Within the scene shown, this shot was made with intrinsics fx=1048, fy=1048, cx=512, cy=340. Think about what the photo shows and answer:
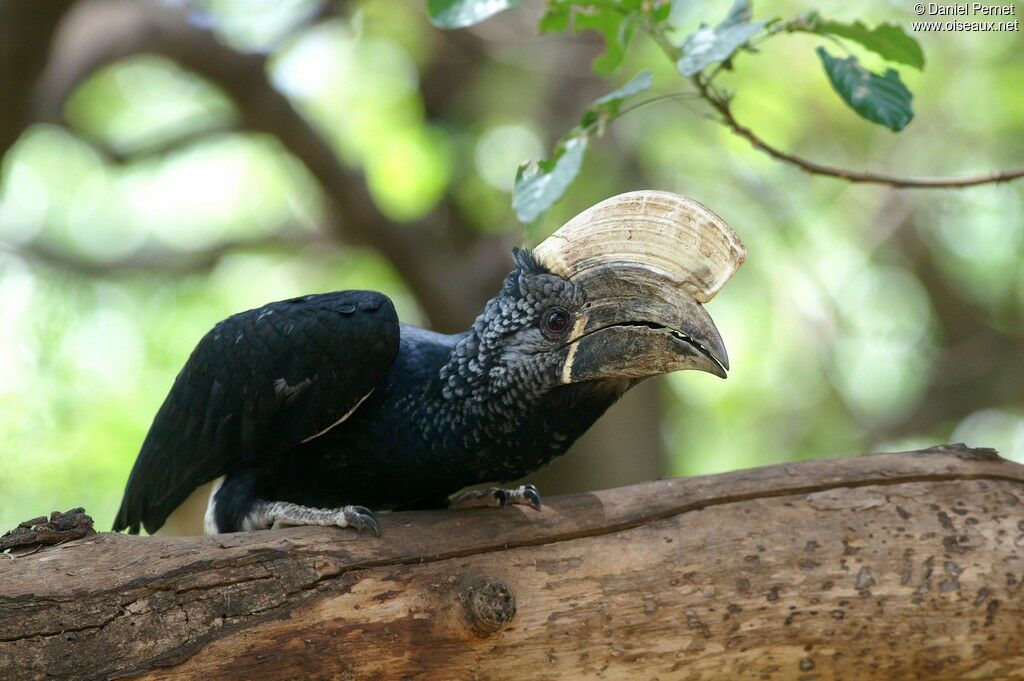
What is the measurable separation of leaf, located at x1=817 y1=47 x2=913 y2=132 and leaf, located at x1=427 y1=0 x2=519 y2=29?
990mm

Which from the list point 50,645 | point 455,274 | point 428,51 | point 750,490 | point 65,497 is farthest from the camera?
point 428,51

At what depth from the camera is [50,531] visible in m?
2.75

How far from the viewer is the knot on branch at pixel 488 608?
2.68m

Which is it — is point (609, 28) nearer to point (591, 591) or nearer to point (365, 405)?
point (365, 405)

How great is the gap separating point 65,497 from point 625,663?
4.09m

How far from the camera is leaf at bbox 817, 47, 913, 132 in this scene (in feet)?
10.0

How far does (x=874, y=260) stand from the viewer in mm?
8570

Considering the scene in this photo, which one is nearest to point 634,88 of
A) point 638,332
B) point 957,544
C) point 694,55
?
point 694,55

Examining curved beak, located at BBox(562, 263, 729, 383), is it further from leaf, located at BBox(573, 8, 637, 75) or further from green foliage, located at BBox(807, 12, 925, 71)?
green foliage, located at BBox(807, 12, 925, 71)

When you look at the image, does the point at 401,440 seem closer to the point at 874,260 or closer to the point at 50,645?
the point at 50,645

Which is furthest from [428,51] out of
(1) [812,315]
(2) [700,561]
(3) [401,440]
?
(2) [700,561]

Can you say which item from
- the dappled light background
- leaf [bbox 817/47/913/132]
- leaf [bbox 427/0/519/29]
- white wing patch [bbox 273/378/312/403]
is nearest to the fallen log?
white wing patch [bbox 273/378/312/403]

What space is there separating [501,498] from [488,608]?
0.52m

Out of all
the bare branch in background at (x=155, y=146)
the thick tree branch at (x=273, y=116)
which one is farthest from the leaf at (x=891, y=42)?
the bare branch in background at (x=155, y=146)
